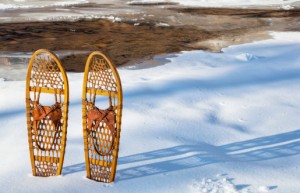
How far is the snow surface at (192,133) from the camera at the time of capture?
3.57 m

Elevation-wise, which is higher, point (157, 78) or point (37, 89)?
point (37, 89)

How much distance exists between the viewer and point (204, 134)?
15.1 ft

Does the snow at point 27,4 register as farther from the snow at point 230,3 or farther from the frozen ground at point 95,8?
the snow at point 230,3

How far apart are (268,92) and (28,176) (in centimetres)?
331

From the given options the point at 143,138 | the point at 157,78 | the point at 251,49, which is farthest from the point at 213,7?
the point at 143,138

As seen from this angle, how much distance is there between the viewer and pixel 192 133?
181 inches

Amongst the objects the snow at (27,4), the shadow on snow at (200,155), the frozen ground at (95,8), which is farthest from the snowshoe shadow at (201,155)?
the snow at (27,4)

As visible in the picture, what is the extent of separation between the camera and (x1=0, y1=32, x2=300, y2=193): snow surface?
141 inches

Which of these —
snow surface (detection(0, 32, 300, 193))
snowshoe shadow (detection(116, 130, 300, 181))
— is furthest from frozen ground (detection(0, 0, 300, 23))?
snowshoe shadow (detection(116, 130, 300, 181))

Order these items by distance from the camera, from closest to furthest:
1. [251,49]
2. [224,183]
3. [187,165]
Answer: [224,183], [187,165], [251,49]

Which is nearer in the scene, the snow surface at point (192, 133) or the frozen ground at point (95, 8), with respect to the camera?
the snow surface at point (192, 133)

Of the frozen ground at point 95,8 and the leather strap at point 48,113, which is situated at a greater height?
the leather strap at point 48,113

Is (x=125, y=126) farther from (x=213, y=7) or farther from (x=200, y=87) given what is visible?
(x=213, y=7)

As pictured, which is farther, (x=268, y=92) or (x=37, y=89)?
(x=268, y=92)
